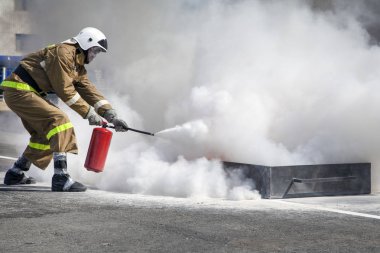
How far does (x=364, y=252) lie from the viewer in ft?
14.1

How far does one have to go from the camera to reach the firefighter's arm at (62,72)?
649 cm

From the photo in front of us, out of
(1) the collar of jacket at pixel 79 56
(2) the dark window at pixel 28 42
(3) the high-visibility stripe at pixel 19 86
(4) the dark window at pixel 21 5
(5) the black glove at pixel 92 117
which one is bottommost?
(5) the black glove at pixel 92 117

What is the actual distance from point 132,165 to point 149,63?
265 centimetres

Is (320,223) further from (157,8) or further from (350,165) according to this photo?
(157,8)

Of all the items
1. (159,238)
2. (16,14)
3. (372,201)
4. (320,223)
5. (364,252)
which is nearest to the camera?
(364,252)

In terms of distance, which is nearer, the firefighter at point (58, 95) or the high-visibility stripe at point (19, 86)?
the firefighter at point (58, 95)

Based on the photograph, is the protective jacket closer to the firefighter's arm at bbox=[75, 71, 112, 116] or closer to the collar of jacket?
the collar of jacket

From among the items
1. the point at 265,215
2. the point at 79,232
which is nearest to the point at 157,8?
the point at 265,215

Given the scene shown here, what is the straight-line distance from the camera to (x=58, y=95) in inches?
259

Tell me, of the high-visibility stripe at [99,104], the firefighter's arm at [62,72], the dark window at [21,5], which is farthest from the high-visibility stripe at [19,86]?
the dark window at [21,5]

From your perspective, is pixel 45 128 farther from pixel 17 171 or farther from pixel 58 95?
pixel 17 171

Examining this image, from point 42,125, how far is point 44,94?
0.32 metres

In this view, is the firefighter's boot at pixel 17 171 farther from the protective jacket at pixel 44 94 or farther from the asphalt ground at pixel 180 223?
the asphalt ground at pixel 180 223

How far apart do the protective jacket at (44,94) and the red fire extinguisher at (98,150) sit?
0.15 m
